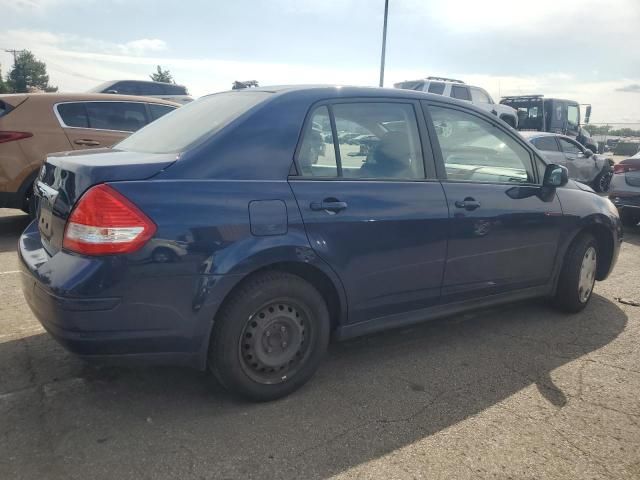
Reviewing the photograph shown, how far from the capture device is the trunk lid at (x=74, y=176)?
247 cm

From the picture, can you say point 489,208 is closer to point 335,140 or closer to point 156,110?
point 335,140

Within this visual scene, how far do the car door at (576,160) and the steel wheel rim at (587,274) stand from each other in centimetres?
826

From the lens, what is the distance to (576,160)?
12.2m

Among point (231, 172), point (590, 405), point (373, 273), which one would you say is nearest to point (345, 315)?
point (373, 273)

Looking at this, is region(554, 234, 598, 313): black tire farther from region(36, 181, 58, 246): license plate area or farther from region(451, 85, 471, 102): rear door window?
region(451, 85, 471, 102): rear door window

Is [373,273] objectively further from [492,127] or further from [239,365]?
[492,127]

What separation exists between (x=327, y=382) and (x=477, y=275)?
1.29 metres

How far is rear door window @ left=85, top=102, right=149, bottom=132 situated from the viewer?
22.4 feet

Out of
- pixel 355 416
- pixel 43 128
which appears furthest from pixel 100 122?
pixel 355 416

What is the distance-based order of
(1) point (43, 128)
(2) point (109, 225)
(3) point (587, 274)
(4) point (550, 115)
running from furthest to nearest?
(4) point (550, 115), (1) point (43, 128), (3) point (587, 274), (2) point (109, 225)

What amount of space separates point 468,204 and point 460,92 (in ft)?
45.7

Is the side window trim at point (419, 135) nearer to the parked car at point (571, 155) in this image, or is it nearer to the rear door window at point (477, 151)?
the rear door window at point (477, 151)

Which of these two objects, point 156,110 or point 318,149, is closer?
point 318,149

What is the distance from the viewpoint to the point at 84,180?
8.11ft
